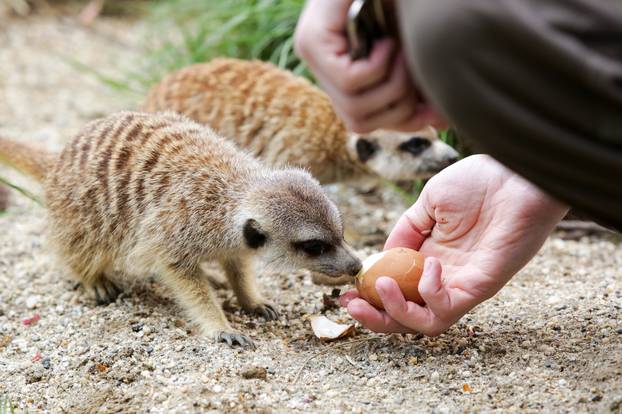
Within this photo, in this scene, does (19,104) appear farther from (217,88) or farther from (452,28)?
(452,28)

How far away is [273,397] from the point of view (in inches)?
79.6

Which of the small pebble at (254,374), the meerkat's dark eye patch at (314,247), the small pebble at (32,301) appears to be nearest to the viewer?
the small pebble at (254,374)

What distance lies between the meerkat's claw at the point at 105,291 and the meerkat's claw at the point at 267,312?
1.86 feet

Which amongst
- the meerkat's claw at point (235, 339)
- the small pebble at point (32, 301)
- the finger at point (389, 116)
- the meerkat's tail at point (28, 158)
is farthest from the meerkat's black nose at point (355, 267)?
the meerkat's tail at point (28, 158)

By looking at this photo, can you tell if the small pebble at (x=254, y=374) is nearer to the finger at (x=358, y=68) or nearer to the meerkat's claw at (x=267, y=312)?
the meerkat's claw at (x=267, y=312)

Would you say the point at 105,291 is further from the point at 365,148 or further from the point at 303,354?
the point at 365,148

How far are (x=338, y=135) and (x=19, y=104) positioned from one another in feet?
8.85

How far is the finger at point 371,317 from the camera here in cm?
216

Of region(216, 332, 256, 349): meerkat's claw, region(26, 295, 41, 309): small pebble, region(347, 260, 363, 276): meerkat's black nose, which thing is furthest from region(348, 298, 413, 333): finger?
region(26, 295, 41, 309): small pebble

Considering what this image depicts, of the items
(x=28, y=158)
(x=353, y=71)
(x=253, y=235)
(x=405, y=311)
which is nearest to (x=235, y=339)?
(x=253, y=235)

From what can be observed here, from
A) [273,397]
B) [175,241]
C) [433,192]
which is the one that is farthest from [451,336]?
[175,241]

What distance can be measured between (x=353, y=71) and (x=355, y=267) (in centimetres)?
109

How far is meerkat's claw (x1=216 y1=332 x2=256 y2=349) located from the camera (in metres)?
2.41

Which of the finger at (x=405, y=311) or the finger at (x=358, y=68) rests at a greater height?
the finger at (x=358, y=68)
